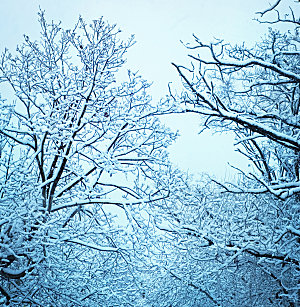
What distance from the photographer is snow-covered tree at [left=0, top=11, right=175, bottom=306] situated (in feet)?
20.8

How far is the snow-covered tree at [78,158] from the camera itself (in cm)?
634

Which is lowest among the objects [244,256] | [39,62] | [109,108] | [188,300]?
[188,300]

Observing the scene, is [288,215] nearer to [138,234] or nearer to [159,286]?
[138,234]

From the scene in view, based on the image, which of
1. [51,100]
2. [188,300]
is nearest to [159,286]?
[188,300]

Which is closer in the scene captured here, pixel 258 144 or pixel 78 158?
pixel 78 158

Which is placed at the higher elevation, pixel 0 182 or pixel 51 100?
pixel 51 100

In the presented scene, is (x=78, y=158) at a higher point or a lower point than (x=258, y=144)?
lower

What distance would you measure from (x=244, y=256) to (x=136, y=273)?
2588 millimetres

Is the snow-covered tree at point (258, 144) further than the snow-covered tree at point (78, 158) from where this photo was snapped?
No

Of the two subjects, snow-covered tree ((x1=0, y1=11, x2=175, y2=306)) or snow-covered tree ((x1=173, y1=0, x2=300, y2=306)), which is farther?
snow-covered tree ((x1=0, y1=11, x2=175, y2=306))

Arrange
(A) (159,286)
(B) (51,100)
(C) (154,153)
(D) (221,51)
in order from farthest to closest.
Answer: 1. (A) (159,286)
2. (C) (154,153)
3. (B) (51,100)
4. (D) (221,51)

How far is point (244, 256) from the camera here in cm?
807

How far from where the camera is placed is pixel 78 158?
24.3 feet

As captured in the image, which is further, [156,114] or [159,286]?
[159,286]
